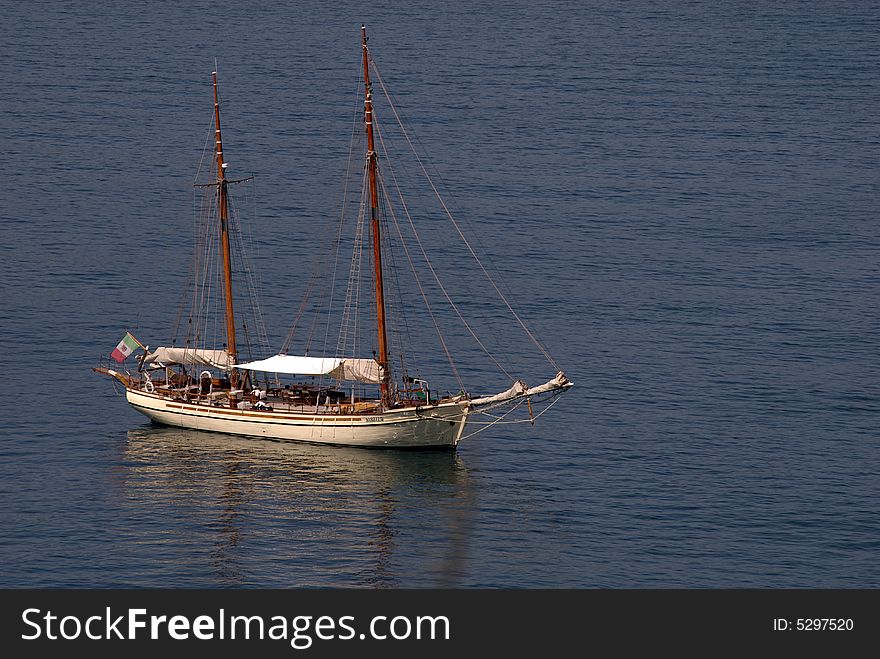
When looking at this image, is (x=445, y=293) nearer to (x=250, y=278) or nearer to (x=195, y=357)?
(x=250, y=278)

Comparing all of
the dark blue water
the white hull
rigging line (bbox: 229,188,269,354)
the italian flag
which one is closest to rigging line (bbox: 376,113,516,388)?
the dark blue water

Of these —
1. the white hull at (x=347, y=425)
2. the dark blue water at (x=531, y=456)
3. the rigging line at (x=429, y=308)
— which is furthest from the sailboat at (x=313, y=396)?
the rigging line at (x=429, y=308)

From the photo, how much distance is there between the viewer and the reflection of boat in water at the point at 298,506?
10625 cm

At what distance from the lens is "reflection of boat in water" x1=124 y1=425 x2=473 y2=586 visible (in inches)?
4183

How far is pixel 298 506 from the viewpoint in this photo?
11594cm

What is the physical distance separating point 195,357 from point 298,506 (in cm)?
2246

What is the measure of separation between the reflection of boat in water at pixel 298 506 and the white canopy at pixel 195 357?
5.47m

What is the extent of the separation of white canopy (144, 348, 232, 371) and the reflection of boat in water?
5472 millimetres

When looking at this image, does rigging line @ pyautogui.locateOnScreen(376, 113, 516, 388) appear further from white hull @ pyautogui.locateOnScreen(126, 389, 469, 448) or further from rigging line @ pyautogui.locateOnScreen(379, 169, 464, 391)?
white hull @ pyautogui.locateOnScreen(126, 389, 469, 448)

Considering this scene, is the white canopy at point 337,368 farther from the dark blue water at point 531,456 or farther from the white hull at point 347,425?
the dark blue water at point 531,456

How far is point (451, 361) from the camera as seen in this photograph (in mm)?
148875
